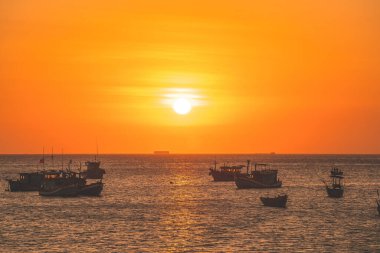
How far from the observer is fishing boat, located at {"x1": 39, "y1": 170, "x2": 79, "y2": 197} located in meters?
124

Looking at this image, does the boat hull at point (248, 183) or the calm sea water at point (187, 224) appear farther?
the boat hull at point (248, 183)

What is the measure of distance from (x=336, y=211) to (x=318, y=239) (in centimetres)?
3062

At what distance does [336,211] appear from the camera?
332ft

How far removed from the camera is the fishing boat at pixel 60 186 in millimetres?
124062

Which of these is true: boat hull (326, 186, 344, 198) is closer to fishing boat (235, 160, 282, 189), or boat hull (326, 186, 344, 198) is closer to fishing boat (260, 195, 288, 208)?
fishing boat (260, 195, 288, 208)

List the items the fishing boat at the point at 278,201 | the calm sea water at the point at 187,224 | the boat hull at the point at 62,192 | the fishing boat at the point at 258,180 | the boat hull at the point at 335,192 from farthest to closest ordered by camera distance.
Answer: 1. the fishing boat at the point at 258,180
2. the boat hull at the point at 335,192
3. the boat hull at the point at 62,192
4. the fishing boat at the point at 278,201
5. the calm sea water at the point at 187,224

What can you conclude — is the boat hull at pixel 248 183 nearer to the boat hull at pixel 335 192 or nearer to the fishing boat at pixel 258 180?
the fishing boat at pixel 258 180

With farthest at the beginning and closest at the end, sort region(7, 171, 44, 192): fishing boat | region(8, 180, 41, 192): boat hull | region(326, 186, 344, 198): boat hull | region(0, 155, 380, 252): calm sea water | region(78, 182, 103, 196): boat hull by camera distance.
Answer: region(8, 180, 41, 192): boat hull → region(7, 171, 44, 192): fishing boat → region(78, 182, 103, 196): boat hull → region(326, 186, 344, 198): boat hull → region(0, 155, 380, 252): calm sea water

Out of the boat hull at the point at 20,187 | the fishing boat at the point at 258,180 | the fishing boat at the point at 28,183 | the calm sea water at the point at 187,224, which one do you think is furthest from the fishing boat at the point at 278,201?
the boat hull at the point at 20,187

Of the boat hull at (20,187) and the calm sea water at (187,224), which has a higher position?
the boat hull at (20,187)

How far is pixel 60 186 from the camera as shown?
125 m

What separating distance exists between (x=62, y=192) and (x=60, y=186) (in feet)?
4.11

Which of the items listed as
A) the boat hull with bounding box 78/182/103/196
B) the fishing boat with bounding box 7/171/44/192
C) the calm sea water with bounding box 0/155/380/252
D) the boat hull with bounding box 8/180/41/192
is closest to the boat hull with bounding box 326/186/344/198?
the calm sea water with bounding box 0/155/380/252

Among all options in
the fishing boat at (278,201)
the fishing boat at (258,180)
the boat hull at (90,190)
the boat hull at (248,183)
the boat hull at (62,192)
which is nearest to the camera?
the fishing boat at (278,201)
